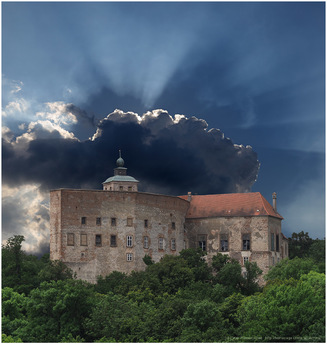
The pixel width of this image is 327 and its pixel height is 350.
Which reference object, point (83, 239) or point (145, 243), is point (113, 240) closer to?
point (83, 239)

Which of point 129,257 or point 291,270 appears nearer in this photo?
point 291,270

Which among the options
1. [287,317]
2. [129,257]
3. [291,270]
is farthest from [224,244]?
[287,317]

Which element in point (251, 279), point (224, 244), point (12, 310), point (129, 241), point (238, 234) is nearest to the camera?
point (12, 310)

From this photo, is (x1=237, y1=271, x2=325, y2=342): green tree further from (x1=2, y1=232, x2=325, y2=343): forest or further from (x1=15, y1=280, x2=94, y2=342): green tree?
(x1=15, y1=280, x2=94, y2=342): green tree

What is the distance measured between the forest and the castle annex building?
1994mm

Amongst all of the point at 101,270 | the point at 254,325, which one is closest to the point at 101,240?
the point at 101,270

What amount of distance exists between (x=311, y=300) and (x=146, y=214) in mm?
26215

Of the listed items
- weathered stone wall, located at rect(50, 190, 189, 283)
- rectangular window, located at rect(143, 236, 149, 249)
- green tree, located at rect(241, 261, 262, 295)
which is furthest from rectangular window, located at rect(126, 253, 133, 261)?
green tree, located at rect(241, 261, 262, 295)

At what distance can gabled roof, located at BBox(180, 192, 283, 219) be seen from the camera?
77.4m

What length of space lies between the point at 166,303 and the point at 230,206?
75.6 ft

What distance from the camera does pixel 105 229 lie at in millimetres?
71000

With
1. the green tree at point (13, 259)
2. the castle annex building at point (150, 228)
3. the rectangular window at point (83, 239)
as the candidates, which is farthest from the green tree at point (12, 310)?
the rectangular window at point (83, 239)

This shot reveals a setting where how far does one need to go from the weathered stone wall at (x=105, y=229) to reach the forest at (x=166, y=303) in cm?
178
